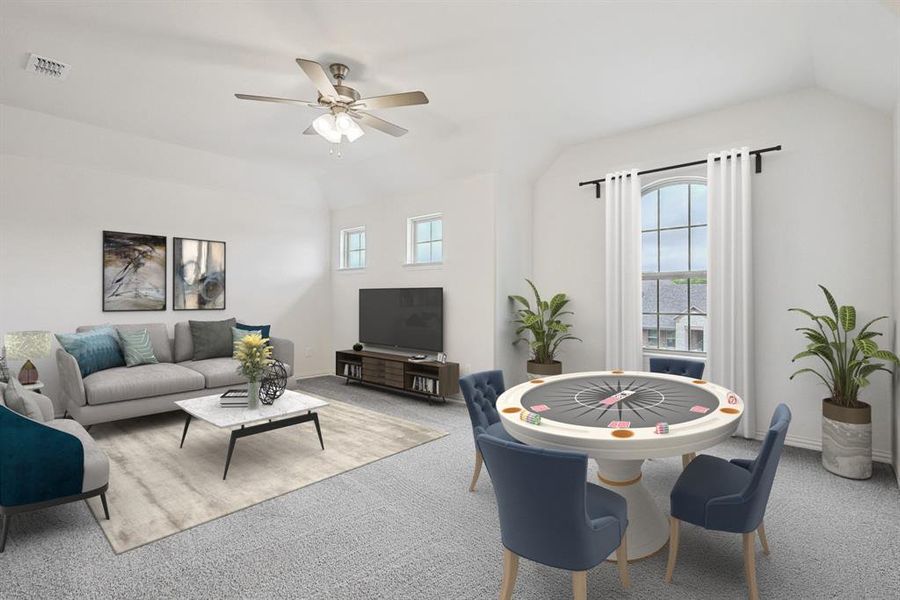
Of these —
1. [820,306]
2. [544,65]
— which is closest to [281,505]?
[544,65]

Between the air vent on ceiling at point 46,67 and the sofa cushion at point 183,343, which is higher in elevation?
the air vent on ceiling at point 46,67

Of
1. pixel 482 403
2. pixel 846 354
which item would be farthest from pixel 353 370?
pixel 846 354

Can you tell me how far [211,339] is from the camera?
18.1 ft

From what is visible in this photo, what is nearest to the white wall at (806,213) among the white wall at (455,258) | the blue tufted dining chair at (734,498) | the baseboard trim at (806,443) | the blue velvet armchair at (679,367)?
the baseboard trim at (806,443)

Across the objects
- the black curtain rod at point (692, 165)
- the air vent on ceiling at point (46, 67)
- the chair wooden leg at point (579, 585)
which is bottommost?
the chair wooden leg at point (579, 585)

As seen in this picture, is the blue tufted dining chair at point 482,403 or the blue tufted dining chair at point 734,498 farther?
the blue tufted dining chair at point 482,403

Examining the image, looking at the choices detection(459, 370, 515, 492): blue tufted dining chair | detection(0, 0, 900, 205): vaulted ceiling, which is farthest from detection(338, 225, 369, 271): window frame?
detection(459, 370, 515, 492): blue tufted dining chair

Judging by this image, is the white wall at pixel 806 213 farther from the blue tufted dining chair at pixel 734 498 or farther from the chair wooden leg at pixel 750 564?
the chair wooden leg at pixel 750 564

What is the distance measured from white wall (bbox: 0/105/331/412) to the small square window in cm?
44

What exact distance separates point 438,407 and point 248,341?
242 cm

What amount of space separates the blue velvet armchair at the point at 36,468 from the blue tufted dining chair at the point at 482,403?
2.19m

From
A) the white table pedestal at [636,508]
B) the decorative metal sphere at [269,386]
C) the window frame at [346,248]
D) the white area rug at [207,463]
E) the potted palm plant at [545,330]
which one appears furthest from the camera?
the window frame at [346,248]

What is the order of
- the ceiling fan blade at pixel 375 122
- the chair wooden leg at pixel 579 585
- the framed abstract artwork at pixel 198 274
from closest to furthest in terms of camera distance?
1. the chair wooden leg at pixel 579 585
2. the ceiling fan blade at pixel 375 122
3. the framed abstract artwork at pixel 198 274

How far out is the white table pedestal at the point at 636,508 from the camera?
7.63 ft
